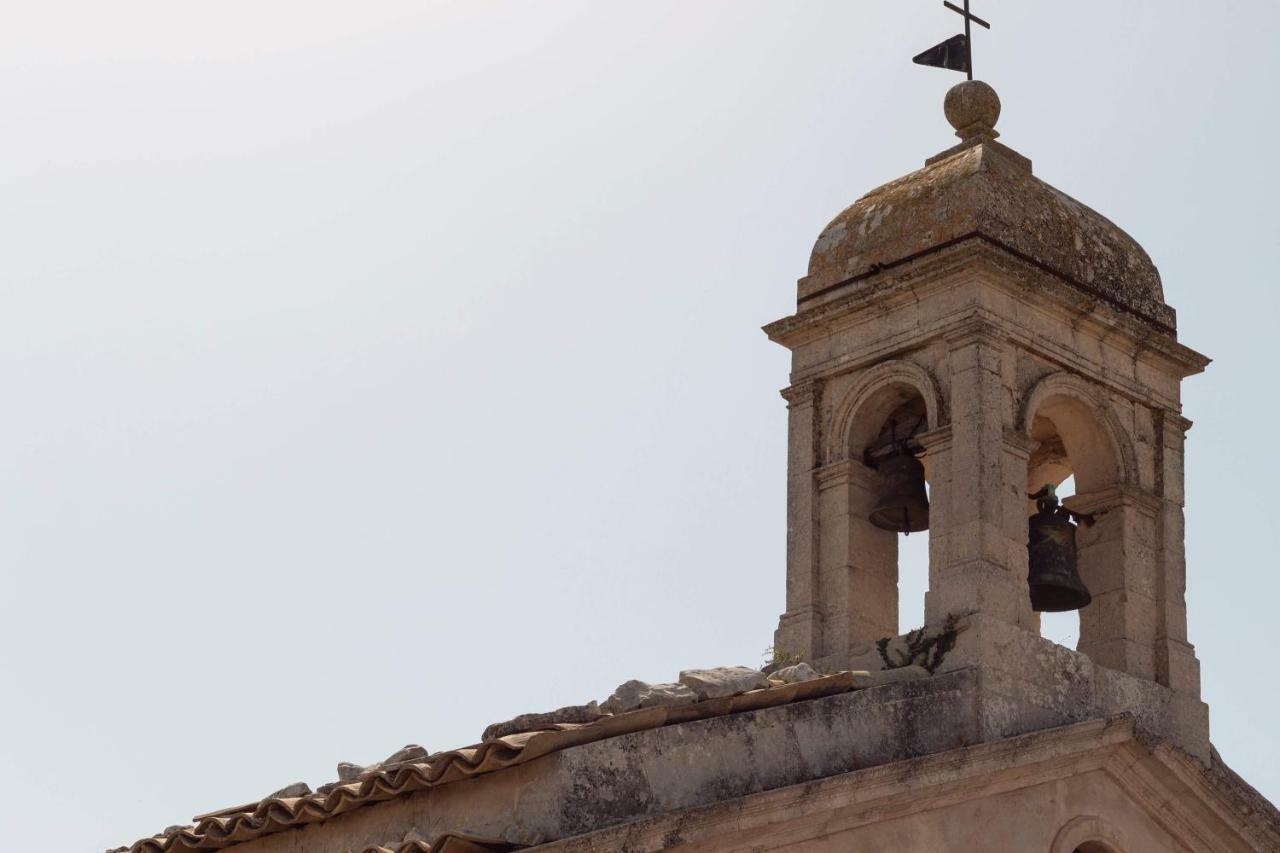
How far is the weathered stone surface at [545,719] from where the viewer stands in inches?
419

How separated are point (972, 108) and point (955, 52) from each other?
467 millimetres

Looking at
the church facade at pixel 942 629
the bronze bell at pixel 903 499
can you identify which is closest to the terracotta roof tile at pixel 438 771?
the church facade at pixel 942 629

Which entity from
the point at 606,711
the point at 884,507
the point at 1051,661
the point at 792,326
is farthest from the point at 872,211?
the point at 606,711

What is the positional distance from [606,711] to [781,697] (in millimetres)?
847

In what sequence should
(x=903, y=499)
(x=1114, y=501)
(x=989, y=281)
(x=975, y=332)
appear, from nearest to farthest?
(x=975, y=332) < (x=989, y=281) < (x=903, y=499) < (x=1114, y=501)

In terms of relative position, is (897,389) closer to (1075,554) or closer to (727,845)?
(1075,554)

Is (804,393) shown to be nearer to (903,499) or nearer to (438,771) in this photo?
(903,499)

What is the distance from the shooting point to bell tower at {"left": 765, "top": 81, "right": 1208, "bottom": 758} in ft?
41.4

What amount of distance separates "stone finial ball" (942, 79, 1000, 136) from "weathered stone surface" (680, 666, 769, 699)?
3.85m

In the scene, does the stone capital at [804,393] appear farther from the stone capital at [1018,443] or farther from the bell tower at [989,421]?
the stone capital at [1018,443]

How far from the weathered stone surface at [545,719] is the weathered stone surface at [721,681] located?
49cm

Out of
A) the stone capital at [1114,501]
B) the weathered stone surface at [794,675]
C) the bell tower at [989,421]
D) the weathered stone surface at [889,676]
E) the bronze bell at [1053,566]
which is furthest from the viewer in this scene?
the stone capital at [1114,501]

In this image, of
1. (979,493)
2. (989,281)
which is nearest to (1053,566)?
(979,493)

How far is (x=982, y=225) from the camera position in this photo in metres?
12.9
